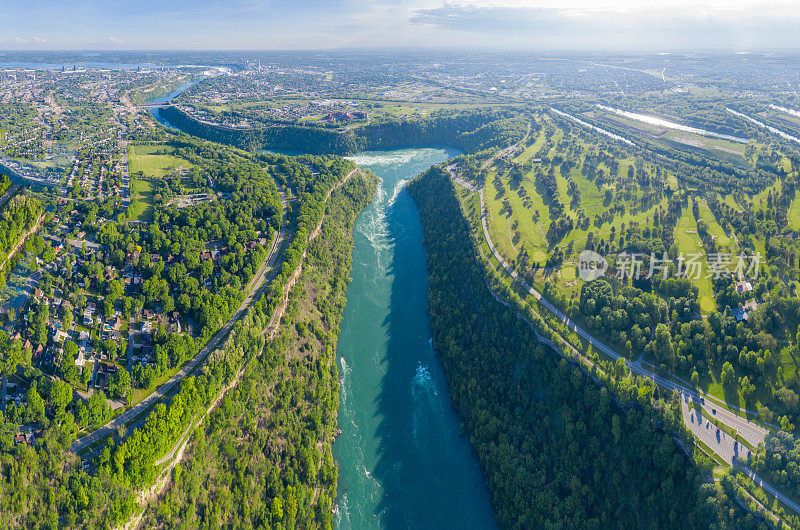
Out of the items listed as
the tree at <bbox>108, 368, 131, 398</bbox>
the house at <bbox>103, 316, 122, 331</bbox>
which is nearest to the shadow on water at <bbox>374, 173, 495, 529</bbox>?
the tree at <bbox>108, 368, 131, 398</bbox>

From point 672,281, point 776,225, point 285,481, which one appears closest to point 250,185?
point 285,481

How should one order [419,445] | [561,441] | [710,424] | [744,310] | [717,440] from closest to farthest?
[717,440] → [710,424] → [561,441] → [419,445] → [744,310]

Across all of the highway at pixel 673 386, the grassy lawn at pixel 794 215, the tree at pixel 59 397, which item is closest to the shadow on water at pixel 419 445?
the highway at pixel 673 386

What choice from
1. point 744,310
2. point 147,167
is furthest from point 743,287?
point 147,167

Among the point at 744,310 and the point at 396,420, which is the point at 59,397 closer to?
the point at 396,420

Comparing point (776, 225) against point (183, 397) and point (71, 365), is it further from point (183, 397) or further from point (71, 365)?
point (71, 365)

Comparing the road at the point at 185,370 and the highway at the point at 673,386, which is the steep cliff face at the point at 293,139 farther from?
the highway at the point at 673,386
